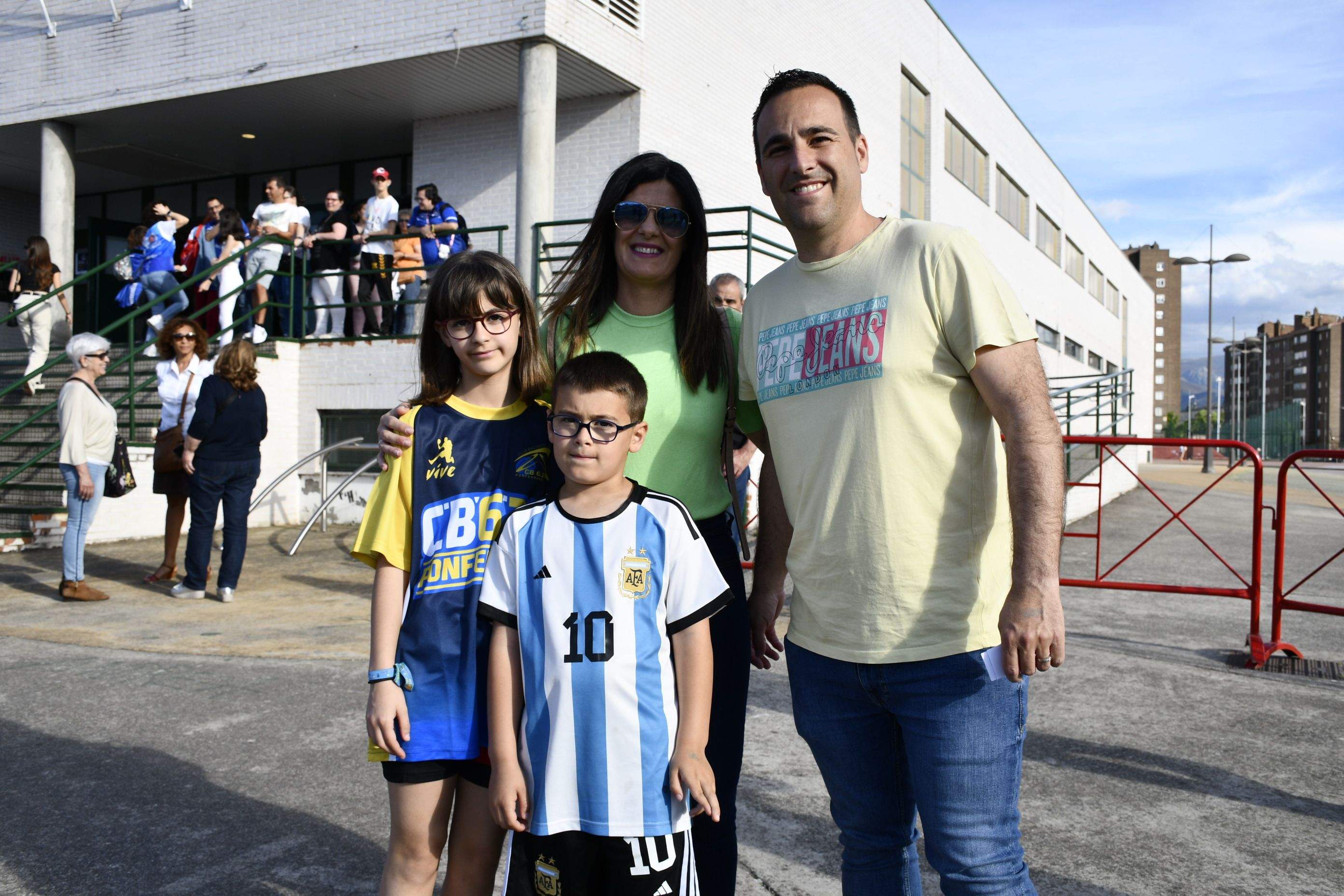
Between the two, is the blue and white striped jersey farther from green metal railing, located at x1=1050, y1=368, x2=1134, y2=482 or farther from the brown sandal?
green metal railing, located at x1=1050, y1=368, x2=1134, y2=482

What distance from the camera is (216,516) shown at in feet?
24.4

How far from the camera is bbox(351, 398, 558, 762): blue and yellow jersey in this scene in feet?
6.96

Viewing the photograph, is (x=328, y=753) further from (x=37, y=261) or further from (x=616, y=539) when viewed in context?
(x=37, y=261)

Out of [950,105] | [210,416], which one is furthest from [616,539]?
[950,105]

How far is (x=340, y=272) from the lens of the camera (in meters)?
11.5

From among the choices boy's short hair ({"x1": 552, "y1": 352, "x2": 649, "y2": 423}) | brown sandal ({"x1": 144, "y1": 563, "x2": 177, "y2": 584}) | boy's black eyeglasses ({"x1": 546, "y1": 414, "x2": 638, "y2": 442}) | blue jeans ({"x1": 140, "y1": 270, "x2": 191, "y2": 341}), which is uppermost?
blue jeans ({"x1": 140, "y1": 270, "x2": 191, "y2": 341})

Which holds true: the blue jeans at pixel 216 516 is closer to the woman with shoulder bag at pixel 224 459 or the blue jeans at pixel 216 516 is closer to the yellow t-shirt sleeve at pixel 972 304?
the woman with shoulder bag at pixel 224 459

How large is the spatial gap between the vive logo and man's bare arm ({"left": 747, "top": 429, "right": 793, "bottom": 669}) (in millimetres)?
761

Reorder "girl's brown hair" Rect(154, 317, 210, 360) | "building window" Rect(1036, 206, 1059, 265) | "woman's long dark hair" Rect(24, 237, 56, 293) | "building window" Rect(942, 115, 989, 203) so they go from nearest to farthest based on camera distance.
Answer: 1. "girl's brown hair" Rect(154, 317, 210, 360)
2. "woman's long dark hair" Rect(24, 237, 56, 293)
3. "building window" Rect(942, 115, 989, 203)
4. "building window" Rect(1036, 206, 1059, 265)

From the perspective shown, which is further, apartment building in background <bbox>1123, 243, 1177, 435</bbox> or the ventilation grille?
apartment building in background <bbox>1123, 243, 1177, 435</bbox>

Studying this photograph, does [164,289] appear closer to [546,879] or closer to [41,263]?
[41,263]

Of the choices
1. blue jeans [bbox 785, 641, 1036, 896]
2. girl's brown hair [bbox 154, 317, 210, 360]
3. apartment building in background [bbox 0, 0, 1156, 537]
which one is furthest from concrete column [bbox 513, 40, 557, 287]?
blue jeans [bbox 785, 641, 1036, 896]

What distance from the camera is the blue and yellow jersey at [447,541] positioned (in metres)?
2.12

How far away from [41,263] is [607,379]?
42.0ft
